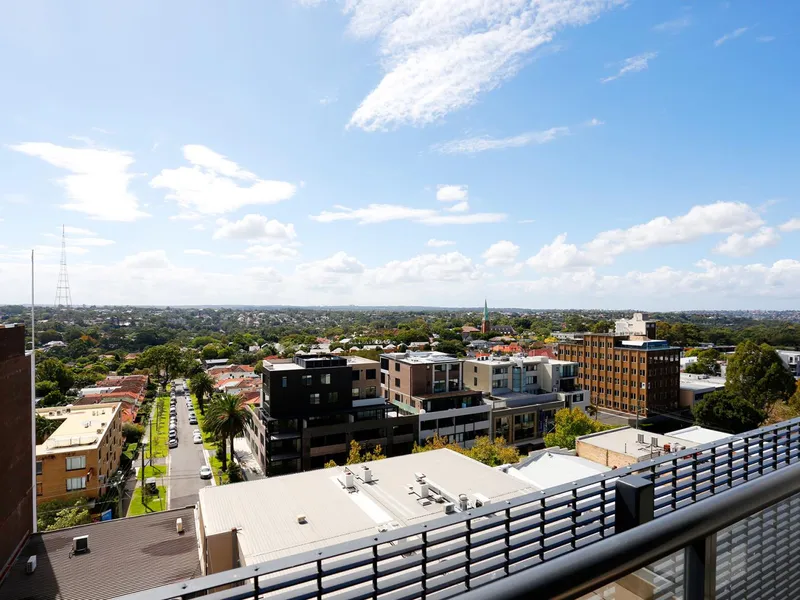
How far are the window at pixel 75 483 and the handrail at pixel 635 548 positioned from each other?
27729 mm

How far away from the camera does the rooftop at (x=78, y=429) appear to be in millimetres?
22672

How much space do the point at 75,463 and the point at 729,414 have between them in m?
38.9

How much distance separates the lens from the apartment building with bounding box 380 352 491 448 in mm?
32500

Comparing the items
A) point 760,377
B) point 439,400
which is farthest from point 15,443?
point 760,377

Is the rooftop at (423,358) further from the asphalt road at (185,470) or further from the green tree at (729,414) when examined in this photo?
the green tree at (729,414)

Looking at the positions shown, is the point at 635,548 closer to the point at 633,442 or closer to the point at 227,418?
the point at 633,442

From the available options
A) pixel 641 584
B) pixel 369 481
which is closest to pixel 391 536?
pixel 641 584

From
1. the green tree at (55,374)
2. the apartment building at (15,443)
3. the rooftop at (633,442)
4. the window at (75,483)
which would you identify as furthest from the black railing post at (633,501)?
the green tree at (55,374)

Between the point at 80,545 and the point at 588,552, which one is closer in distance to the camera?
the point at 588,552

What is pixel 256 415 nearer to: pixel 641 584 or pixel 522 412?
pixel 522 412

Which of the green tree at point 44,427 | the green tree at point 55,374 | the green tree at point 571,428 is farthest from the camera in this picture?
the green tree at point 55,374

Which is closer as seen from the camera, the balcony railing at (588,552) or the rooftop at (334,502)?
the balcony railing at (588,552)

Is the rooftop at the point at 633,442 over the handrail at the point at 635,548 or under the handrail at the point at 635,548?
under

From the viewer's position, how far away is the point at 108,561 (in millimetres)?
11969
